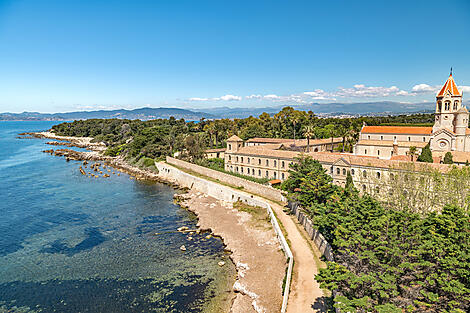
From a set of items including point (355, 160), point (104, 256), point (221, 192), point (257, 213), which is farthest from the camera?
point (221, 192)

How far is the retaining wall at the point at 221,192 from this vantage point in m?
24.5

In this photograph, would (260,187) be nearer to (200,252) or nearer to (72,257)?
(200,252)

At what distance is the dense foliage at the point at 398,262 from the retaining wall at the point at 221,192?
12.6ft

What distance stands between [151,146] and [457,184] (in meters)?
66.5

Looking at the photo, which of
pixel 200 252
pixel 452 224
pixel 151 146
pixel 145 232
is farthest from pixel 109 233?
pixel 151 146

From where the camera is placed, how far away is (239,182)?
48312 millimetres

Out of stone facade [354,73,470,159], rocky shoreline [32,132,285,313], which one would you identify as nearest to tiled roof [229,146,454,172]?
stone facade [354,73,470,159]

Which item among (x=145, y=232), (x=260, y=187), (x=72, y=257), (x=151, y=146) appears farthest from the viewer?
(x=151, y=146)

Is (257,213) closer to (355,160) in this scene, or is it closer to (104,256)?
(355,160)

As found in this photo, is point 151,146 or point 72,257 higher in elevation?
point 151,146

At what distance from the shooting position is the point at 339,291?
17766 mm

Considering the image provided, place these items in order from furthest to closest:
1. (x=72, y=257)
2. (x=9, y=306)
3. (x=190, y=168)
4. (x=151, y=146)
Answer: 1. (x=151, y=146)
2. (x=190, y=168)
3. (x=72, y=257)
4. (x=9, y=306)

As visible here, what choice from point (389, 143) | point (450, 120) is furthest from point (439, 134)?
point (389, 143)

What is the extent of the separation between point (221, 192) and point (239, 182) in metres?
3.46
